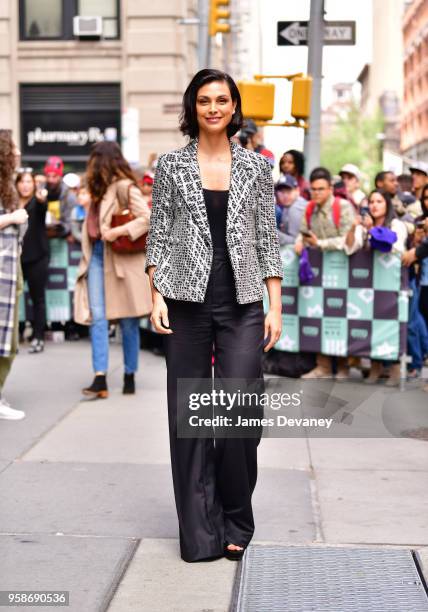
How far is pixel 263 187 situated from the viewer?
4.71 meters

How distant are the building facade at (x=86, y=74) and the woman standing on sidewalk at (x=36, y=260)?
11011 mm

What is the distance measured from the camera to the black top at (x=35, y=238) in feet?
37.3

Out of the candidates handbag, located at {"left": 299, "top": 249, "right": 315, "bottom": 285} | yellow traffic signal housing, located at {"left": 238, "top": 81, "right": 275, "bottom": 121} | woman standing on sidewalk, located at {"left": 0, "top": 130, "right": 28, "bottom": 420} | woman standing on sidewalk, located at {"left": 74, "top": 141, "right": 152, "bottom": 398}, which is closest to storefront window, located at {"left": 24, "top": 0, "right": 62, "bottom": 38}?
yellow traffic signal housing, located at {"left": 238, "top": 81, "right": 275, "bottom": 121}

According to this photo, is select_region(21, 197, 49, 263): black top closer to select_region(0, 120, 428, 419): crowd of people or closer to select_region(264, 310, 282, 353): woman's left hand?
select_region(0, 120, 428, 419): crowd of people

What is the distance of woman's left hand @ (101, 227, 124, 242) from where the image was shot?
846 cm

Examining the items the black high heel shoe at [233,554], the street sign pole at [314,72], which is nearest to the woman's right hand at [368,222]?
the street sign pole at [314,72]

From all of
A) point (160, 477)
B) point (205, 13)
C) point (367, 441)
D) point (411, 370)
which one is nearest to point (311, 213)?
point (411, 370)

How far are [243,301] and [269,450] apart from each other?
244 cm

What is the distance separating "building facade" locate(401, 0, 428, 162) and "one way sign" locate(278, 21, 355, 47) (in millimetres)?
72444

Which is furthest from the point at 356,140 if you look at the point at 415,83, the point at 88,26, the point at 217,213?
the point at 217,213

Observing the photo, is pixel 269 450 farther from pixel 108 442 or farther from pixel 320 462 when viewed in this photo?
pixel 108 442

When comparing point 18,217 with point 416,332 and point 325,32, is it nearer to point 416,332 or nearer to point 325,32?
point 416,332

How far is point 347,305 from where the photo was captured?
9562 millimetres

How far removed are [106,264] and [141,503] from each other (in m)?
3.38
